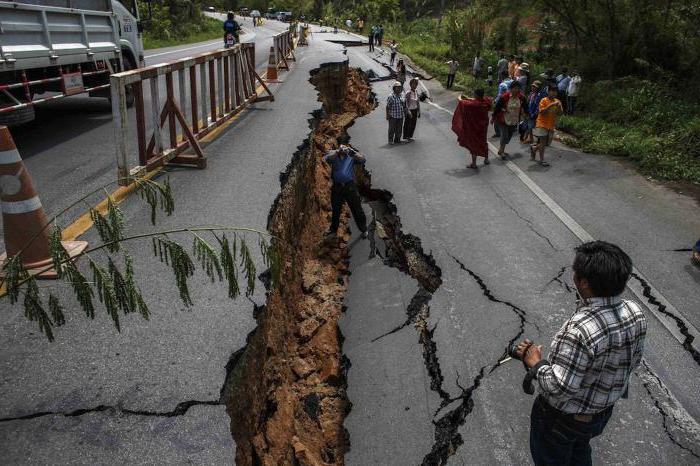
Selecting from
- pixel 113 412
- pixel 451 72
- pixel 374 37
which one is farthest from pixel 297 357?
pixel 374 37

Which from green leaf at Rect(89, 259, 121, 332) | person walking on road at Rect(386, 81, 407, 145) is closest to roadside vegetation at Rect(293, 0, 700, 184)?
person walking on road at Rect(386, 81, 407, 145)

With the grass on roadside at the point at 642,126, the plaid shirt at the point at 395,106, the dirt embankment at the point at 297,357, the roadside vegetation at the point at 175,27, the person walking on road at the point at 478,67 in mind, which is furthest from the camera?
the roadside vegetation at the point at 175,27

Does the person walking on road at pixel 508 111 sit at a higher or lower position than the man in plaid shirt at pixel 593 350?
lower

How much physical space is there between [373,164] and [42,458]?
7926 millimetres

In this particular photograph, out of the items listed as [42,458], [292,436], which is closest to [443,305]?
[292,436]

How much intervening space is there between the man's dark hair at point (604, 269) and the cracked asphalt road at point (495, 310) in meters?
1.47

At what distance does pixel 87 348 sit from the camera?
3594 millimetres

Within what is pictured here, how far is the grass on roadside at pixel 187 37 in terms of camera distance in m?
29.5

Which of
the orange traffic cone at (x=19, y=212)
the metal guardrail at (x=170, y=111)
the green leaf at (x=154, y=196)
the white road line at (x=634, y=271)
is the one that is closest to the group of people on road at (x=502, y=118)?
the white road line at (x=634, y=271)

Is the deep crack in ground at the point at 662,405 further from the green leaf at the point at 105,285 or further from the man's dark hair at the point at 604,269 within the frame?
the green leaf at the point at 105,285

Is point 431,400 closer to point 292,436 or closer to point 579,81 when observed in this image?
point 292,436

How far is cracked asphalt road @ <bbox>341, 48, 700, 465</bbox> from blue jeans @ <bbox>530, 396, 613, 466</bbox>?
59 cm

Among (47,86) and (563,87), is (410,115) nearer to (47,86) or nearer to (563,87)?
(563,87)

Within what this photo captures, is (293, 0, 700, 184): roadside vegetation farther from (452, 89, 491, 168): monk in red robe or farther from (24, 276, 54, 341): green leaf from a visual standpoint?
(24, 276, 54, 341): green leaf
